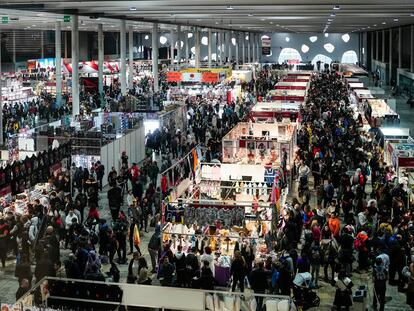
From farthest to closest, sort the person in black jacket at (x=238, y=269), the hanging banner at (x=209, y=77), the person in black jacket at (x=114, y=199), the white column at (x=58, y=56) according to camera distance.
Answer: the white column at (x=58, y=56) → the hanging banner at (x=209, y=77) → the person in black jacket at (x=114, y=199) → the person in black jacket at (x=238, y=269)

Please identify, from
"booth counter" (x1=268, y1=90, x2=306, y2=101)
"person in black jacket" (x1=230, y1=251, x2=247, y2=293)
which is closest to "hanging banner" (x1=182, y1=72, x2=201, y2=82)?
"booth counter" (x1=268, y1=90, x2=306, y2=101)

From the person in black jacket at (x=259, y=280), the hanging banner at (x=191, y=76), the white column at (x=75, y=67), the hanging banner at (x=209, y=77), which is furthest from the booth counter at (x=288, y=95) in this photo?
the person in black jacket at (x=259, y=280)

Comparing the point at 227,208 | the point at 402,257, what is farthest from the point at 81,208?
the point at 402,257

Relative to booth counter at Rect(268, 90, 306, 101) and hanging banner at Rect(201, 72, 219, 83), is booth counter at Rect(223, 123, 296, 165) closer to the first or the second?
booth counter at Rect(268, 90, 306, 101)

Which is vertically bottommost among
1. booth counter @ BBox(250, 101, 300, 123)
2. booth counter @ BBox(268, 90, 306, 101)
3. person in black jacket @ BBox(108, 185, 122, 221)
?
person in black jacket @ BBox(108, 185, 122, 221)

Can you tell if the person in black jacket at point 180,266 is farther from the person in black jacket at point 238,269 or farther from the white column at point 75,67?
the white column at point 75,67

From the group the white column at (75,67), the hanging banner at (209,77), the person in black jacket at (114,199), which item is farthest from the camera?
the hanging banner at (209,77)

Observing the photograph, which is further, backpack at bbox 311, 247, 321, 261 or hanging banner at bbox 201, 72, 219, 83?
hanging banner at bbox 201, 72, 219, 83

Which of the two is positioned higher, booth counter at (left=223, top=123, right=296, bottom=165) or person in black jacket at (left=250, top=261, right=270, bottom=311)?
booth counter at (left=223, top=123, right=296, bottom=165)

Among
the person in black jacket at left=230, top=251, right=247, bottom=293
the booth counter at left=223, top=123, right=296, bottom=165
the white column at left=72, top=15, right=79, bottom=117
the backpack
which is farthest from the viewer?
the white column at left=72, top=15, right=79, bottom=117

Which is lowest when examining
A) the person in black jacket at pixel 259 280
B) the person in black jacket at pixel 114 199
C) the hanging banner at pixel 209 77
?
the person in black jacket at pixel 259 280

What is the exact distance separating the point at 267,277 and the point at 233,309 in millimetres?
2865

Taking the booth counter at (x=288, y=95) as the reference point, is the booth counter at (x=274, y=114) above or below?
below

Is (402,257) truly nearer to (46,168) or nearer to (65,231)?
(65,231)
